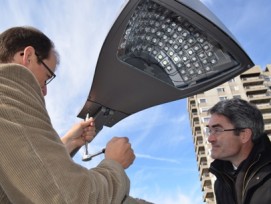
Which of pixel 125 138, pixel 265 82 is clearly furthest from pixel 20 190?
pixel 265 82

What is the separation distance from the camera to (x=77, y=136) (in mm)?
2148

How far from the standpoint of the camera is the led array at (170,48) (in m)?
2.23

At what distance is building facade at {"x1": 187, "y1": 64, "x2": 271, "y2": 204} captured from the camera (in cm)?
4428

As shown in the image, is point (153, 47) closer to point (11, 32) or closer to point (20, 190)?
point (11, 32)

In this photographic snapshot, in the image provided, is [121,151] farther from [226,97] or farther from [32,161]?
[226,97]

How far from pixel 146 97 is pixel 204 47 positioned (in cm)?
58

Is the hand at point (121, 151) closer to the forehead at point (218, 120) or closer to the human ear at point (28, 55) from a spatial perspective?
the human ear at point (28, 55)

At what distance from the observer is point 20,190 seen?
0.86 m

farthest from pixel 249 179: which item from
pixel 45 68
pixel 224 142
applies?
pixel 45 68

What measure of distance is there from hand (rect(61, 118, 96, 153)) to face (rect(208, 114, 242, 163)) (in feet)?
3.70

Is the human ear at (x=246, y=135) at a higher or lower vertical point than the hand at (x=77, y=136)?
higher

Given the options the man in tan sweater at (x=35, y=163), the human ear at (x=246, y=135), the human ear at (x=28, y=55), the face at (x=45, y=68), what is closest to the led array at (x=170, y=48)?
the human ear at (x=246, y=135)

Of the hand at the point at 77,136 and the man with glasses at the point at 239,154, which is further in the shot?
the man with glasses at the point at 239,154

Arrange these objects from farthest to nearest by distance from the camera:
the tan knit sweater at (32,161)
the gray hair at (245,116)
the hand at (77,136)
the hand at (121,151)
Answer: the gray hair at (245,116), the hand at (77,136), the hand at (121,151), the tan knit sweater at (32,161)
